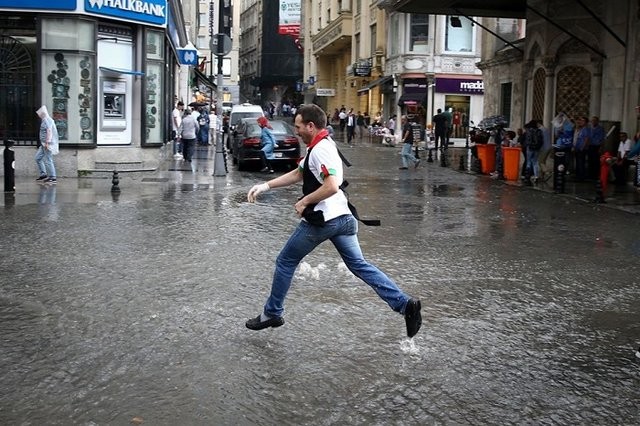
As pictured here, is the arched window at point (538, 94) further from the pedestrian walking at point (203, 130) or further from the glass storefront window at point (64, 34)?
the pedestrian walking at point (203, 130)

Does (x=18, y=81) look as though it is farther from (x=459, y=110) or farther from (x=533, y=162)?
(x=459, y=110)

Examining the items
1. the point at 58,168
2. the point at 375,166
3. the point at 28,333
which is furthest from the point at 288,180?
the point at 375,166

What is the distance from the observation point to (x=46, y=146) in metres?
17.0

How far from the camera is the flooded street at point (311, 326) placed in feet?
15.6

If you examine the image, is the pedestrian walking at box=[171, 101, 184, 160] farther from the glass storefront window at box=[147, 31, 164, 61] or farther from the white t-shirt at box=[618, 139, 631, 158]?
the white t-shirt at box=[618, 139, 631, 158]

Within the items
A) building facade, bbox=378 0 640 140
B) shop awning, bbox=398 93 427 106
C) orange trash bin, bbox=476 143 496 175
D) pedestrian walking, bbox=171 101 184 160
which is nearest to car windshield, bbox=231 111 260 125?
pedestrian walking, bbox=171 101 184 160

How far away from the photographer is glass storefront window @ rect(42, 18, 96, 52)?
19203 mm

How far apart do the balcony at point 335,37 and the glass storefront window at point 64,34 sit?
40377mm

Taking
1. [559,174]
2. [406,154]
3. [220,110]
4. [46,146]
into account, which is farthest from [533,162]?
[46,146]

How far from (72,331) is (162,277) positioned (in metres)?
2.04

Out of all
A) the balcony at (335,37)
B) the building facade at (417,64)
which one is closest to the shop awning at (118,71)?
the building facade at (417,64)

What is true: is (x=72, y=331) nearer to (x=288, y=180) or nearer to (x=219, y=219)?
(x=288, y=180)

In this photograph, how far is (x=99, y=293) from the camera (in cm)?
749

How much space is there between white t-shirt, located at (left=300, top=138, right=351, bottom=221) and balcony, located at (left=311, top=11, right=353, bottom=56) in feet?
176
